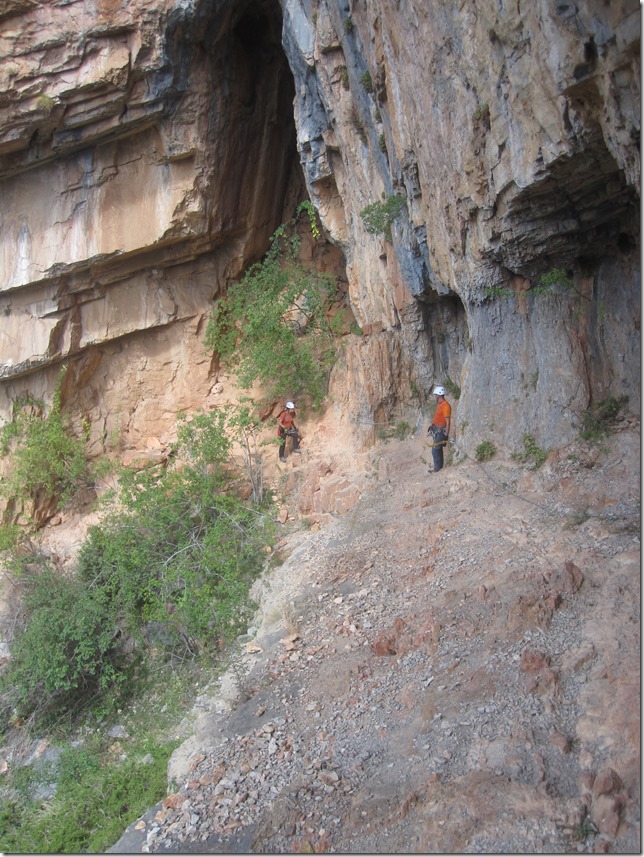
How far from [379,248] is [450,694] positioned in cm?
816

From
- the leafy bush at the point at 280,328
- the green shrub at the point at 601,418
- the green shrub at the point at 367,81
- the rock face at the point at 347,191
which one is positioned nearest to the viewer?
the rock face at the point at 347,191

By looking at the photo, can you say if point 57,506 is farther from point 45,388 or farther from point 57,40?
point 57,40

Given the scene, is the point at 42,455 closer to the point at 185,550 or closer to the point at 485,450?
the point at 185,550

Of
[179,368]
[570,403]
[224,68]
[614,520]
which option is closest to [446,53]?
[570,403]

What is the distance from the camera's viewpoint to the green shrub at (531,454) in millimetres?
8148

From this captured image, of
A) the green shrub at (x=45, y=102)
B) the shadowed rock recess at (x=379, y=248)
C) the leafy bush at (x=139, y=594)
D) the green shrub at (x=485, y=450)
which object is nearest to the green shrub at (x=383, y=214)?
the shadowed rock recess at (x=379, y=248)

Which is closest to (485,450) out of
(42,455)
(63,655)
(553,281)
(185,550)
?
(553,281)

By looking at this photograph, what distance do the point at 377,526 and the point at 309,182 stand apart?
6939 mm

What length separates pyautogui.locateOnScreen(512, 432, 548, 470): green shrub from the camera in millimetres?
8148

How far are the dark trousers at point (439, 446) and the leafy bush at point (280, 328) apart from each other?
3.73 meters

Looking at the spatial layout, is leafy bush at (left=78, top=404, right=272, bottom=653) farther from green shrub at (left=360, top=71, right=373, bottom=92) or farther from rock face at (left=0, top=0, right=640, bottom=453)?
green shrub at (left=360, top=71, right=373, bottom=92)

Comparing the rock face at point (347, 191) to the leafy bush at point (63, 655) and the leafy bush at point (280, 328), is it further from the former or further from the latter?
the leafy bush at point (63, 655)

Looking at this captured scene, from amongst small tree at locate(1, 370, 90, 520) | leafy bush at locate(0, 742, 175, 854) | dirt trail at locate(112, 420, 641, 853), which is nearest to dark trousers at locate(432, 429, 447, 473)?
dirt trail at locate(112, 420, 641, 853)

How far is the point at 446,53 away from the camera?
25.2 ft
